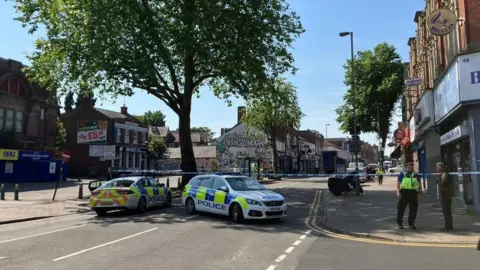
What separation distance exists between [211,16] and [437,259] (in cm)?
1859

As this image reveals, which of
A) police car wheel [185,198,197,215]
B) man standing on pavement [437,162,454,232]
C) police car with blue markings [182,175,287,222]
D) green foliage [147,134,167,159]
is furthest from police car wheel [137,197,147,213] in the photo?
green foliage [147,134,167,159]

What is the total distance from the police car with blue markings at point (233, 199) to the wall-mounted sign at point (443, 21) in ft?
25.9

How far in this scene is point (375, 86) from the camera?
157 ft

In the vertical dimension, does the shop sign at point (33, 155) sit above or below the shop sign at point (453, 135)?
above

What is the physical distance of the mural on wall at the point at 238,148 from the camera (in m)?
60.8

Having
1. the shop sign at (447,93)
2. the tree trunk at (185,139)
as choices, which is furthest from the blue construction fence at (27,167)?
the shop sign at (447,93)

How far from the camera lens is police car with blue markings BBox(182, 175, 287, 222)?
12711 mm

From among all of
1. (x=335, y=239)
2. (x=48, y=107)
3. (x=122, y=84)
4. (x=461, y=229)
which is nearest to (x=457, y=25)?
(x=461, y=229)

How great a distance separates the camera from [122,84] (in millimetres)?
27188

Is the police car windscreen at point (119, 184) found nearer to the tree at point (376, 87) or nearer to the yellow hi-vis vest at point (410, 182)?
the yellow hi-vis vest at point (410, 182)

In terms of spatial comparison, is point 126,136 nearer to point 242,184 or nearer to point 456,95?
point 242,184

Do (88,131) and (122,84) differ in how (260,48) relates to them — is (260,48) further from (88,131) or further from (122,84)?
(88,131)

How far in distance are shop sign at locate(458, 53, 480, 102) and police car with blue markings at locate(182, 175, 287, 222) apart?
663 cm

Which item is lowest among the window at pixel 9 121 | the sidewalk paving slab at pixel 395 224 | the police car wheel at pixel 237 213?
the sidewalk paving slab at pixel 395 224
